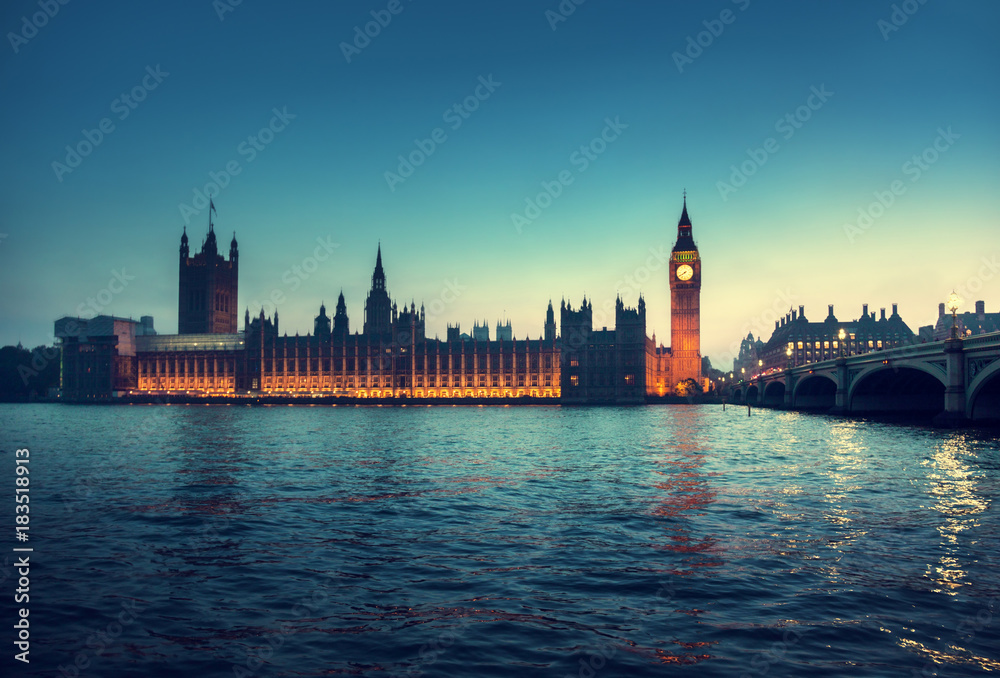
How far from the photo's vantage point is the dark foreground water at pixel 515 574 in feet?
28.7

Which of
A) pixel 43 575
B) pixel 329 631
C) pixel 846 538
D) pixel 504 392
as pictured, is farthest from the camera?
pixel 504 392

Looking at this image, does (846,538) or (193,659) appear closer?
(193,659)

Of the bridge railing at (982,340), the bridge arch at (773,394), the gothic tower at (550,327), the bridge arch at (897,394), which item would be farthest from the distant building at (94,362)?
the bridge railing at (982,340)

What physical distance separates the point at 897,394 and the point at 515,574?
76.7 metres

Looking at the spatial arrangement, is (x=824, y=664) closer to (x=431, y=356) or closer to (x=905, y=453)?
(x=905, y=453)

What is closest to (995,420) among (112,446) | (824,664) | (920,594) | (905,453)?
(905,453)

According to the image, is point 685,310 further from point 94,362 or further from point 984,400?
point 94,362

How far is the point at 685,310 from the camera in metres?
187

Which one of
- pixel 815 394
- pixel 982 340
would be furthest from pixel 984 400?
pixel 815 394

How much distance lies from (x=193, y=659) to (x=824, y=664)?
8.40 m

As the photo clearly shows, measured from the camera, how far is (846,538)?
49.1 feet

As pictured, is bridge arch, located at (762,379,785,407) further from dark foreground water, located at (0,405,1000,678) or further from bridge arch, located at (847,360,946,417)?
dark foreground water, located at (0,405,1000,678)

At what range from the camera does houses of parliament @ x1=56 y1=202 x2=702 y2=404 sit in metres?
164

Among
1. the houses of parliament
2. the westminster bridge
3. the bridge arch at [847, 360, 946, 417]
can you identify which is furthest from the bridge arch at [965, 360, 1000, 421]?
the houses of parliament
